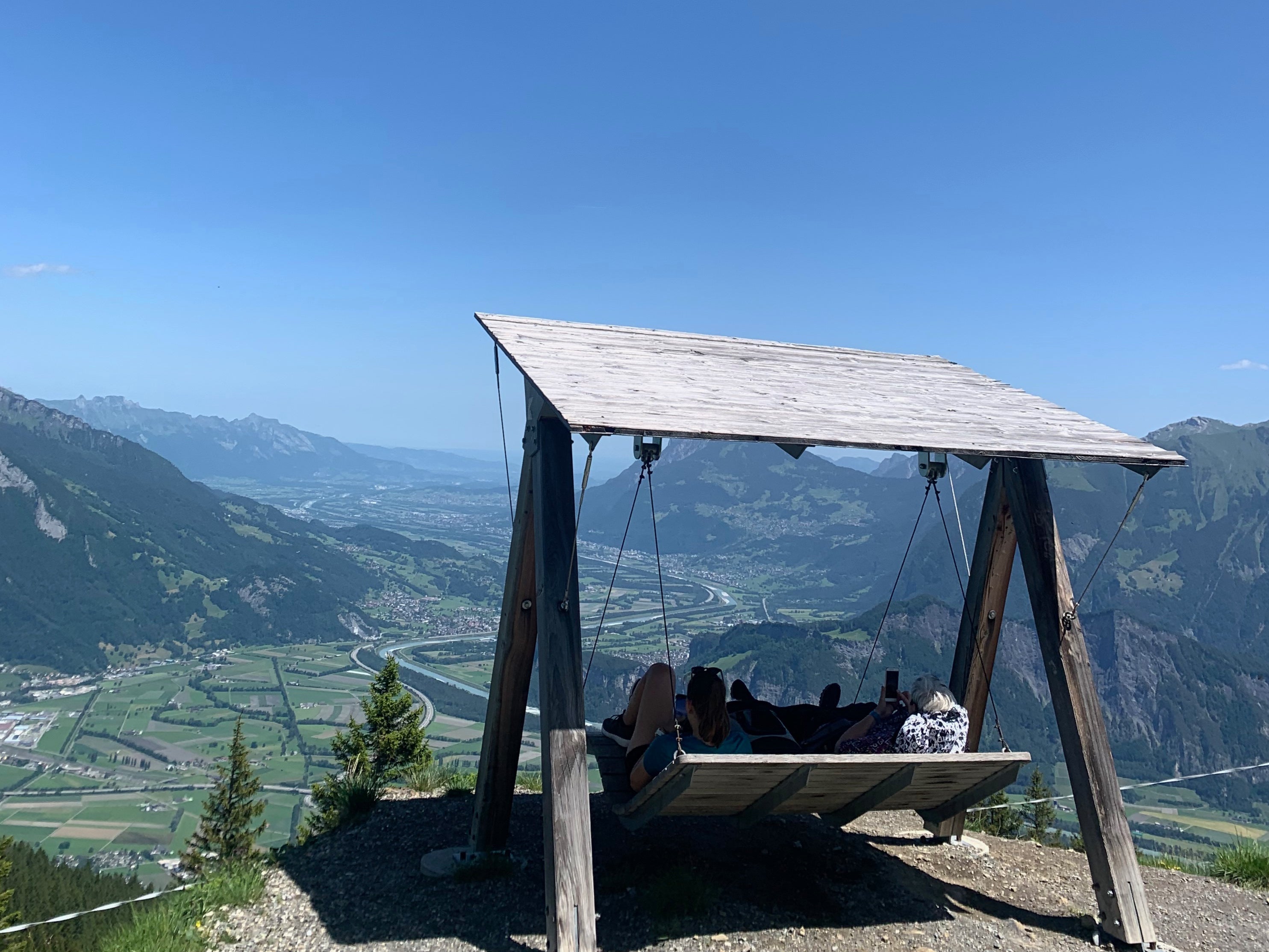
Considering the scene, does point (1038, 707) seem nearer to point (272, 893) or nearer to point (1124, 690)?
point (1124, 690)

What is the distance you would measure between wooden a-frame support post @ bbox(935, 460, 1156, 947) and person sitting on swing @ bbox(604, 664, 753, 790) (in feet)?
7.41

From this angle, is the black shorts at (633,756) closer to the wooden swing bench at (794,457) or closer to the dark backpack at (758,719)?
the wooden swing bench at (794,457)

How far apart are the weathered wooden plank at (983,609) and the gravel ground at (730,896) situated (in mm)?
1008

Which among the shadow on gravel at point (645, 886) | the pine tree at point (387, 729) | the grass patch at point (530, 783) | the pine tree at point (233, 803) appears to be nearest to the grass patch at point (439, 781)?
the grass patch at point (530, 783)

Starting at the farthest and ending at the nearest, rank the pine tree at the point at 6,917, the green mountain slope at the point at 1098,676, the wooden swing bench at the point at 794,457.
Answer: the green mountain slope at the point at 1098,676, the pine tree at the point at 6,917, the wooden swing bench at the point at 794,457

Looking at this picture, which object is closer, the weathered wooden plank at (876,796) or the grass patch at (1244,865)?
the weathered wooden plank at (876,796)

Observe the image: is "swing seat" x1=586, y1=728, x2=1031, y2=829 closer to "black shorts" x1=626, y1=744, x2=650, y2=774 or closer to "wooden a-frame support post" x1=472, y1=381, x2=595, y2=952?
"black shorts" x1=626, y1=744, x2=650, y2=774

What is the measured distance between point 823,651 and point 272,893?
12972cm

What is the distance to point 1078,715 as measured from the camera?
700 cm

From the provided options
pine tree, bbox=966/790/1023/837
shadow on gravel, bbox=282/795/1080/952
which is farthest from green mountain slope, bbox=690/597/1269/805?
shadow on gravel, bbox=282/795/1080/952

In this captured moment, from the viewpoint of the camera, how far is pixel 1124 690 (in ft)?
526

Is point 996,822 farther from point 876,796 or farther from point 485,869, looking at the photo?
point 485,869

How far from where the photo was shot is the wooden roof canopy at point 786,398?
227 inches

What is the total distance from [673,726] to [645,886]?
139cm
